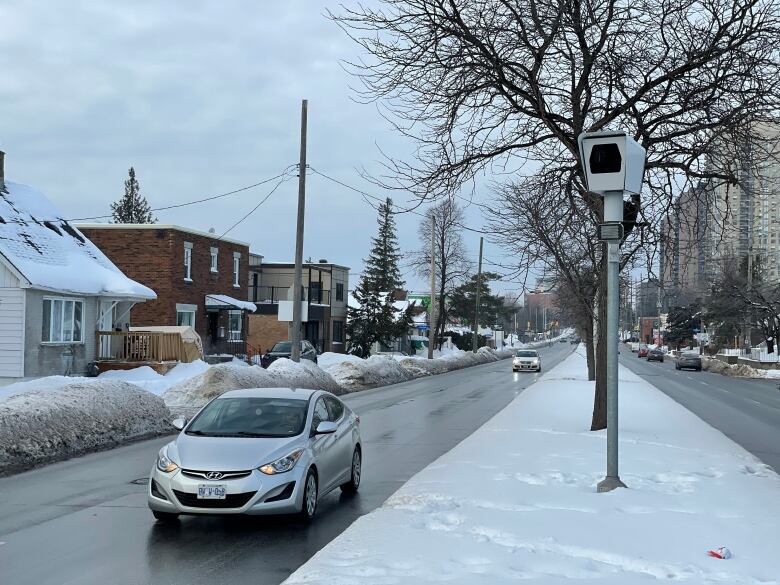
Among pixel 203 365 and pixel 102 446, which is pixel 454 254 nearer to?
pixel 203 365

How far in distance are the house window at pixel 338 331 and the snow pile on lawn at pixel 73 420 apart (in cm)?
4369

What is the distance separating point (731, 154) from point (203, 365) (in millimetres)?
22694

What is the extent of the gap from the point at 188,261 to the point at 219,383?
1879cm

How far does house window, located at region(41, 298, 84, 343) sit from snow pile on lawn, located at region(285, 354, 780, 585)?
1978 centimetres

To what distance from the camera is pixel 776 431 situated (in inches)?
758

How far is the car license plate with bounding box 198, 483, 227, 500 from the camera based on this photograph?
26.8 feet

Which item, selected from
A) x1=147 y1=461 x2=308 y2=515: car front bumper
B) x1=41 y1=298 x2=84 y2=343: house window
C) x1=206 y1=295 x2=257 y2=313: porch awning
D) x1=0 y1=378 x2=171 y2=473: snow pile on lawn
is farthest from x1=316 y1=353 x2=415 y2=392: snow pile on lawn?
x1=147 y1=461 x2=308 y2=515: car front bumper

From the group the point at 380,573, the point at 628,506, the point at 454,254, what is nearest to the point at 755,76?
the point at 628,506

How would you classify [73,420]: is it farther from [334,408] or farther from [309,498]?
[309,498]

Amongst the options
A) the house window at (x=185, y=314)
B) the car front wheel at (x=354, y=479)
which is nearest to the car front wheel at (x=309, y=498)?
the car front wheel at (x=354, y=479)

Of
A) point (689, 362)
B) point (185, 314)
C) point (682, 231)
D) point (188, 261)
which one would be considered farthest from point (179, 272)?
point (689, 362)

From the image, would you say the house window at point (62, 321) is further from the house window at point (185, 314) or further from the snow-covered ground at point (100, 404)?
the house window at point (185, 314)

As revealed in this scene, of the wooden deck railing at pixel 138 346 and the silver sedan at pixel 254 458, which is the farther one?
the wooden deck railing at pixel 138 346

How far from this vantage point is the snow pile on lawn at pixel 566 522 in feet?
19.9
